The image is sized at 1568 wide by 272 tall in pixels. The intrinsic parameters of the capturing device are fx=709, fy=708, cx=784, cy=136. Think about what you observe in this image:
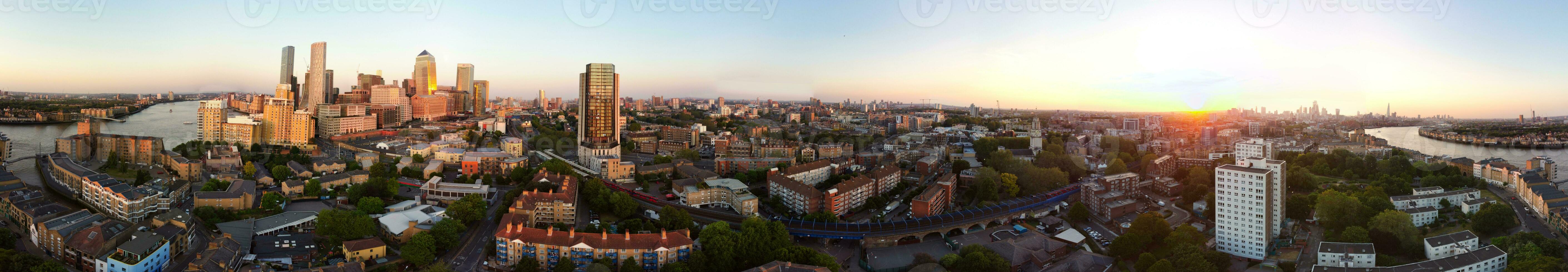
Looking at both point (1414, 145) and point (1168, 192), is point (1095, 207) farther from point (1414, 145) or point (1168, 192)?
point (1414, 145)

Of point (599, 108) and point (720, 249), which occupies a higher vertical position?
point (599, 108)

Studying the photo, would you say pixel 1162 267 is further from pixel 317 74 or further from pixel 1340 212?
pixel 317 74

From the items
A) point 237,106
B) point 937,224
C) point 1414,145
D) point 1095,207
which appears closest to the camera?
point 937,224

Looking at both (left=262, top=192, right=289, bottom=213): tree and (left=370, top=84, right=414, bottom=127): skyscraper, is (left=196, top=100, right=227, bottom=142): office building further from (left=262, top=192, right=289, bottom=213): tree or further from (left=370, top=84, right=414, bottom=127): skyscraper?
(left=262, top=192, right=289, bottom=213): tree

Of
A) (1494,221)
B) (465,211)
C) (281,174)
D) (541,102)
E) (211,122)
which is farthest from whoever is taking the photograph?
(541,102)

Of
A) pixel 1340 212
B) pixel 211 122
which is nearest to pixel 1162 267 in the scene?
pixel 1340 212

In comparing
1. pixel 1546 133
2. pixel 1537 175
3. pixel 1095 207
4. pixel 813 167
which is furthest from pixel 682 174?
pixel 1546 133

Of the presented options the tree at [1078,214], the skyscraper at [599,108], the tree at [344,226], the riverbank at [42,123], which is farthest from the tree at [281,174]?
the tree at [1078,214]
